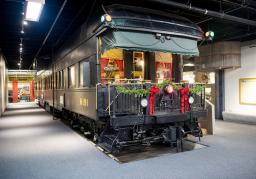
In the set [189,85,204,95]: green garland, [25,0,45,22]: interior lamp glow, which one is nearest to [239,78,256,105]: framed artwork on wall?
[189,85,204,95]: green garland

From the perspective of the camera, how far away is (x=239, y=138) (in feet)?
23.2

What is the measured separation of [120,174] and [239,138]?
4.42 metres

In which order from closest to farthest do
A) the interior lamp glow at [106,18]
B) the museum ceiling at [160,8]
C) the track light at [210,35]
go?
the interior lamp glow at [106,18], the track light at [210,35], the museum ceiling at [160,8]

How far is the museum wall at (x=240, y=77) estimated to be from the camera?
10242mm

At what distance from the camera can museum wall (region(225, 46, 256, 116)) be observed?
10.2 metres

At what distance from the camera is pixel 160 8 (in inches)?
316

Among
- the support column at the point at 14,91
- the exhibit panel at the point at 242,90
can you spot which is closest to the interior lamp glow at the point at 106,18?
the exhibit panel at the point at 242,90

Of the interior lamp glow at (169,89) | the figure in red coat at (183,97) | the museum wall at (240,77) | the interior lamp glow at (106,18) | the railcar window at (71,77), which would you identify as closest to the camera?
the interior lamp glow at (106,18)

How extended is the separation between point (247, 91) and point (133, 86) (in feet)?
22.9

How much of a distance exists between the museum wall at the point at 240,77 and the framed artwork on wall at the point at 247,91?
7 cm

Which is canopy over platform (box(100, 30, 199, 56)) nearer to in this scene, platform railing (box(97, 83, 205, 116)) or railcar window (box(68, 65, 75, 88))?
platform railing (box(97, 83, 205, 116))

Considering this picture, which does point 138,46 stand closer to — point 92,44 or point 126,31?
point 126,31

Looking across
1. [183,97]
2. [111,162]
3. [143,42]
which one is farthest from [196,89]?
[111,162]

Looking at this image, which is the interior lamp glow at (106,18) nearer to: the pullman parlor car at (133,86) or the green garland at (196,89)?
the pullman parlor car at (133,86)
